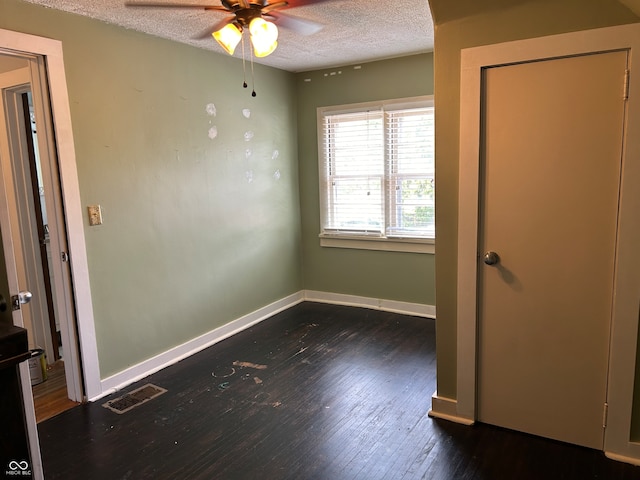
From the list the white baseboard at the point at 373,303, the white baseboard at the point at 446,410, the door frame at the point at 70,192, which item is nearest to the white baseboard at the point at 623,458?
the white baseboard at the point at 446,410

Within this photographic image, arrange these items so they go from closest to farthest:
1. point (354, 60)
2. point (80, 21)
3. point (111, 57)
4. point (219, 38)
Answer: point (219, 38) → point (80, 21) → point (111, 57) → point (354, 60)

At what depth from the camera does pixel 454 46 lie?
2355 mm

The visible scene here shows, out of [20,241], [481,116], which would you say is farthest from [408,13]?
[20,241]

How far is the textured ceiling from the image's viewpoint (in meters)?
2.70

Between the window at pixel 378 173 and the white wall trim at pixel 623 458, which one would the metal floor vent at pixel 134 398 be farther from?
the white wall trim at pixel 623 458

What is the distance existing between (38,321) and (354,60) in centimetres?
334

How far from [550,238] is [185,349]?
2655 mm

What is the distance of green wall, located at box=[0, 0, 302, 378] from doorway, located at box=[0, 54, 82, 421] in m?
0.20

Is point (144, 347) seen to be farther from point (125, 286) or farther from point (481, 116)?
point (481, 116)

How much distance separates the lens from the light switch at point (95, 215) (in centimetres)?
290

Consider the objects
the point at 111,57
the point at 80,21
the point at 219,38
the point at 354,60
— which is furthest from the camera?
the point at 354,60

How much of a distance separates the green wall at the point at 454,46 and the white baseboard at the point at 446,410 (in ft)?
0.12

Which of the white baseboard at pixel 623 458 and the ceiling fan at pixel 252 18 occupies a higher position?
the ceiling fan at pixel 252 18

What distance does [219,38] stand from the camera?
2521 mm
